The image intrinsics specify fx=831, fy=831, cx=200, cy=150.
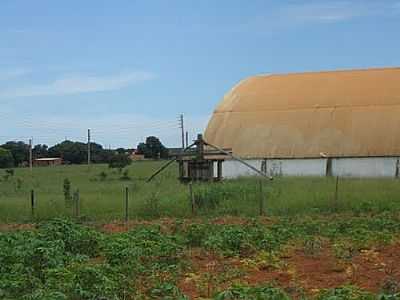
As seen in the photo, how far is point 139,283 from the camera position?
10984 mm

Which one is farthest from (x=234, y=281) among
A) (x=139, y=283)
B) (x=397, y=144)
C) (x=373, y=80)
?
(x=373, y=80)

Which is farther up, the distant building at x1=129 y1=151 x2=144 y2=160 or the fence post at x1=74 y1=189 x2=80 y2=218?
the distant building at x1=129 y1=151 x2=144 y2=160

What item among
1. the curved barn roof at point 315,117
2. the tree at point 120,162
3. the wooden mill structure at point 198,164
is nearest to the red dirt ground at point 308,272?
the wooden mill structure at point 198,164

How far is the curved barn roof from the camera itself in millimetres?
38344

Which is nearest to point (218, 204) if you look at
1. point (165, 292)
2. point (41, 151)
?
point (165, 292)

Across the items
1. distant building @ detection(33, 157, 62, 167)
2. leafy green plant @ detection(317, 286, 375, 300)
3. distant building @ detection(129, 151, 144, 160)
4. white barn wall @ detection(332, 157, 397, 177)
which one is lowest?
leafy green plant @ detection(317, 286, 375, 300)

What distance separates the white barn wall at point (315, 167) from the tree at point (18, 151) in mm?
44828

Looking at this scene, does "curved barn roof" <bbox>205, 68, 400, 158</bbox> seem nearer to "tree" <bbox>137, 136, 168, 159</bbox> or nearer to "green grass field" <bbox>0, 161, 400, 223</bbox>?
"green grass field" <bbox>0, 161, 400, 223</bbox>

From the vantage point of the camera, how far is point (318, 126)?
39.5 m

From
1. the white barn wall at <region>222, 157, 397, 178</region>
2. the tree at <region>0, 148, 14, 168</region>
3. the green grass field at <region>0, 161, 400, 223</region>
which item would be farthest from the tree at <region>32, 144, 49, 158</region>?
the green grass field at <region>0, 161, 400, 223</region>

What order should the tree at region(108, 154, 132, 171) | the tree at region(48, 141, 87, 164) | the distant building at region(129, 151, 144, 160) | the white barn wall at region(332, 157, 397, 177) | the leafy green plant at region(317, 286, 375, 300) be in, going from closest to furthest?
the leafy green plant at region(317, 286, 375, 300), the white barn wall at region(332, 157, 397, 177), the tree at region(108, 154, 132, 171), the tree at region(48, 141, 87, 164), the distant building at region(129, 151, 144, 160)

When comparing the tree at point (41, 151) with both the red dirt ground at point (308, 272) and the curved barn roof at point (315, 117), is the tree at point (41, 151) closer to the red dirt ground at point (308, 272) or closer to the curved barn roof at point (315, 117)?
the curved barn roof at point (315, 117)

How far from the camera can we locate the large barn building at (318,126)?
38.0 m

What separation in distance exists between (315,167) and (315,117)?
9.15 feet
